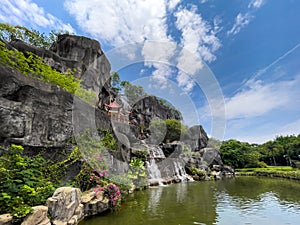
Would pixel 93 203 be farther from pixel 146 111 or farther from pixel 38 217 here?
pixel 146 111

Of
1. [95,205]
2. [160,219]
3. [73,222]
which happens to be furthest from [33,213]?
[160,219]

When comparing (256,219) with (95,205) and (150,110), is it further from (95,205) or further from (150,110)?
(150,110)

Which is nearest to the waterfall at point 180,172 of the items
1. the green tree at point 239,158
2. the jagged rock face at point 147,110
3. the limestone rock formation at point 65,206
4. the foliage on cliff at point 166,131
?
the foliage on cliff at point 166,131

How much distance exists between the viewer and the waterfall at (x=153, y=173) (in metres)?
12.8

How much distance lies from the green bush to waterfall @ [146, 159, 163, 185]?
8.82 m

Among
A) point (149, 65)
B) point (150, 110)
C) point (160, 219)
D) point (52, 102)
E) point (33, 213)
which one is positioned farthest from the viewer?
point (150, 110)

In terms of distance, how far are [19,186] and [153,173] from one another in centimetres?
1065

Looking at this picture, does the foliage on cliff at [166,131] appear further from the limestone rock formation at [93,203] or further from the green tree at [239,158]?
the limestone rock formation at [93,203]

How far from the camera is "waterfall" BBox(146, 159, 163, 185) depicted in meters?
12.8

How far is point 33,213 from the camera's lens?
3.35 metres

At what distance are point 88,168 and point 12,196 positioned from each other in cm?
254

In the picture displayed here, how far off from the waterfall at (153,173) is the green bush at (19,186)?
8815 mm

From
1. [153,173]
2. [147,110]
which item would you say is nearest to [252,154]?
[147,110]

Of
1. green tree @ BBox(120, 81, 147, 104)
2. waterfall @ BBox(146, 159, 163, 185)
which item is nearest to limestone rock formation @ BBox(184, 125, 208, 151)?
green tree @ BBox(120, 81, 147, 104)
